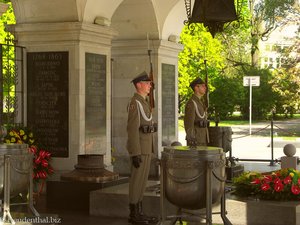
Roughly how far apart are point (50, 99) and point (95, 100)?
2.70 feet

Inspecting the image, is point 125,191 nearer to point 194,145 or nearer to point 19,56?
point 194,145

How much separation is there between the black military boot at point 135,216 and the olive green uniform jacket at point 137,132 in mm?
722

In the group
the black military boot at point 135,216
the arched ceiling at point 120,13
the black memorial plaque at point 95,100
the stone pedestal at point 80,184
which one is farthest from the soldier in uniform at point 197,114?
the black military boot at point 135,216

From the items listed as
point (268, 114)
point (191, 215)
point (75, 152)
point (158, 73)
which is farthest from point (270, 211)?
point (268, 114)

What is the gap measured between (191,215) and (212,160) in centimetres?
71

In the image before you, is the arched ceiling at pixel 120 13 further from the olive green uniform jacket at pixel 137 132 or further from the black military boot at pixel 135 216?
the black military boot at pixel 135 216

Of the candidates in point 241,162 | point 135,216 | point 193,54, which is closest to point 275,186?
point 135,216

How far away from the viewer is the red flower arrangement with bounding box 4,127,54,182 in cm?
1163

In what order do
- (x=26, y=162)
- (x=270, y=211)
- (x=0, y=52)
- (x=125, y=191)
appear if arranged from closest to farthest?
(x=26, y=162) < (x=270, y=211) < (x=125, y=191) < (x=0, y=52)

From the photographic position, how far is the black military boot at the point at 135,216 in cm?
923

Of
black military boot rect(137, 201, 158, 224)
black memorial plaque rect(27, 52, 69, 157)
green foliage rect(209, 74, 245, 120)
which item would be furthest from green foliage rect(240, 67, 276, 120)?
black military boot rect(137, 201, 158, 224)

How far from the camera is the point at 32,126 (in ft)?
40.9

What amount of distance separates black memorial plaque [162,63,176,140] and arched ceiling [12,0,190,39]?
81 cm

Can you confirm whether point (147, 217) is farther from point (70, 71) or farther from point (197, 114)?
point (70, 71)
